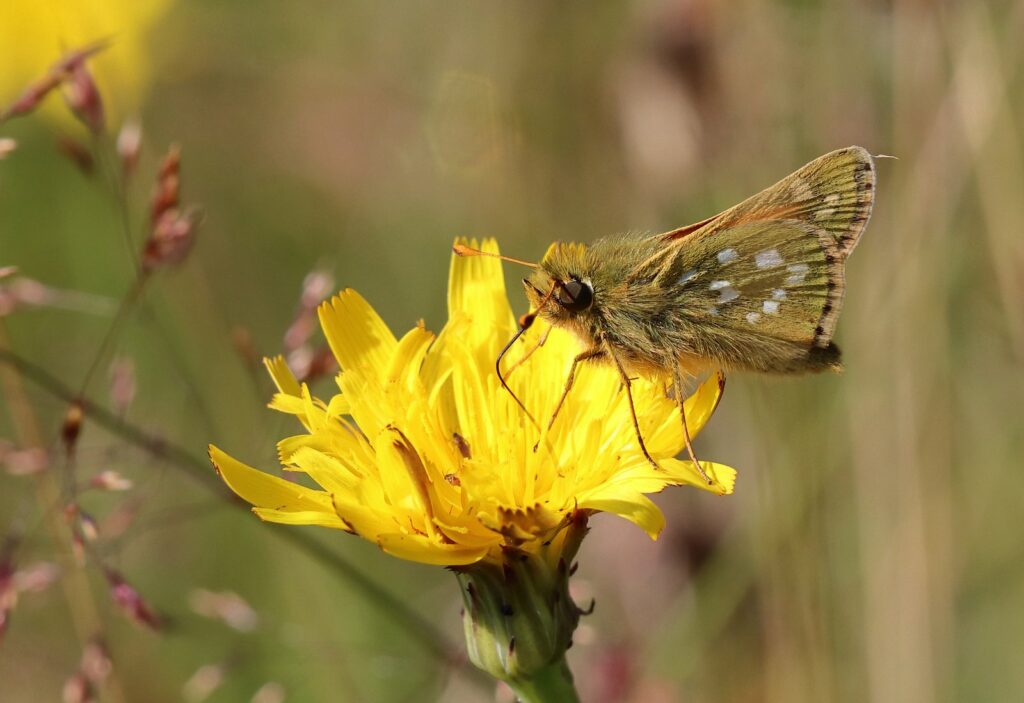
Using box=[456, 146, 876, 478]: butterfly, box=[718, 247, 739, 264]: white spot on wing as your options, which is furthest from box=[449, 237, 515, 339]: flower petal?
box=[718, 247, 739, 264]: white spot on wing

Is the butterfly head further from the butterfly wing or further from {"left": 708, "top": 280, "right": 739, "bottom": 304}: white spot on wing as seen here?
{"left": 708, "top": 280, "right": 739, "bottom": 304}: white spot on wing

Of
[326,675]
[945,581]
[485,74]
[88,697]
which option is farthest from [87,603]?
[485,74]

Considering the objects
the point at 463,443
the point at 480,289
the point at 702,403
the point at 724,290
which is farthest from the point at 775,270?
the point at 463,443

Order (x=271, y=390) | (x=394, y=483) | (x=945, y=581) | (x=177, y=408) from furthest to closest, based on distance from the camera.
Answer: (x=177, y=408) → (x=271, y=390) → (x=945, y=581) → (x=394, y=483)

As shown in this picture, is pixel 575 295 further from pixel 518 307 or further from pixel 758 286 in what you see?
pixel 518 307

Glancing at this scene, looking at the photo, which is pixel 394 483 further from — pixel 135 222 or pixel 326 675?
pixel 135 222

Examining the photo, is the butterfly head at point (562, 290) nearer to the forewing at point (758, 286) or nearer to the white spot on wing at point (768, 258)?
A: the forewing at point (758, 286)
